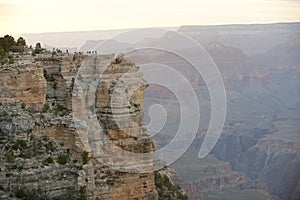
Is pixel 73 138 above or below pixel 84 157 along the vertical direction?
above

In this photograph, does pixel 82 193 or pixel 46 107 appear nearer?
pixel 82 193

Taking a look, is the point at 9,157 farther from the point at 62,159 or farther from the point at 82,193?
the point at 82,193

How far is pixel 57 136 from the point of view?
742 inches

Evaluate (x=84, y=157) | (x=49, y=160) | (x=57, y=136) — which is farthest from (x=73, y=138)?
(x=49, y=160)

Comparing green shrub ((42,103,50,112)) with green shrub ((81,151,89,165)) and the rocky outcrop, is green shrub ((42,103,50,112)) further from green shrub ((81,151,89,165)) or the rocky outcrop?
green shrub ((81,151,89,165))

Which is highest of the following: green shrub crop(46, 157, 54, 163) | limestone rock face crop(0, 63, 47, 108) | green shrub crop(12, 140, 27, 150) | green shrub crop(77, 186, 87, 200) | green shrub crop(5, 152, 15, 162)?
limestone rock face crop(0, 63, 47, 108)

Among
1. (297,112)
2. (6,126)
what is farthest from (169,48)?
(6,126)

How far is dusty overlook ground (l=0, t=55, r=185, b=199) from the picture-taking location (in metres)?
17.3

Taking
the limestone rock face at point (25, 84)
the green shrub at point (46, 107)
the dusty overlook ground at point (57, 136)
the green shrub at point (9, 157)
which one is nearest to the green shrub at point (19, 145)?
the dusty overlook ground at point (57, 136)

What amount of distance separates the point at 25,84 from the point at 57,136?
1688 mm

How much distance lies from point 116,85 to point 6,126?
13.1ft

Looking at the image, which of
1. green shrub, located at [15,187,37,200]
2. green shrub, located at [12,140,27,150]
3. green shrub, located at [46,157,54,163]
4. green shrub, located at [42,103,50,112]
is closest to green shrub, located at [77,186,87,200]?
green shrub, located at [46,157,54,163]

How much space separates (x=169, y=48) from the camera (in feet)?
212

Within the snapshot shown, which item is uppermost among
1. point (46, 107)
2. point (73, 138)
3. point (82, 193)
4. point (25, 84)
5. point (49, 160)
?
point (25, 84)
